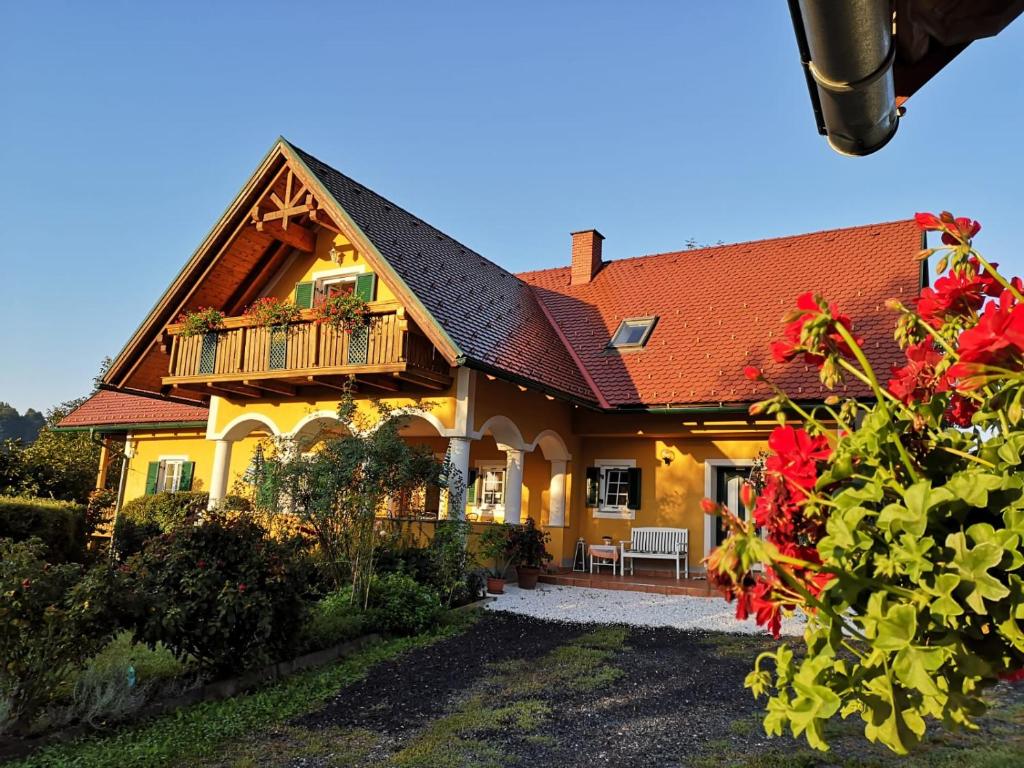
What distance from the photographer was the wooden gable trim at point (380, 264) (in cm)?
1117

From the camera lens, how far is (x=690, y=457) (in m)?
14.6

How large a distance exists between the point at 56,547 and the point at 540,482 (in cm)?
896

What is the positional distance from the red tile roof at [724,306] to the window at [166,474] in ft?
33.3

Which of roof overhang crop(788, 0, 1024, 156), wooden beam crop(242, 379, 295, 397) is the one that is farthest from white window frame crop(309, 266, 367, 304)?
roof overhang crop(788, 0, 1024, 156)

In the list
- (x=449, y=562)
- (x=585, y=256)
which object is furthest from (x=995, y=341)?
(x=585, y=256)

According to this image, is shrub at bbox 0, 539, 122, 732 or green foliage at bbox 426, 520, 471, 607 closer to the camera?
shrub at bbox 0, 539, 122, 732

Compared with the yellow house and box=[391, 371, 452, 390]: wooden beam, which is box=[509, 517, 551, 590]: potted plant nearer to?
the yellow house

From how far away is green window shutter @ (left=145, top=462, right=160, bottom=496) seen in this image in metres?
19.4

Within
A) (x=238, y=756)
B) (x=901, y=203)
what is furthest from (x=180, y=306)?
(x=901, y=203)

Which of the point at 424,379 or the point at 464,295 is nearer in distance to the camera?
the point at 424,379

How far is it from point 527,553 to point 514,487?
4.16 feet

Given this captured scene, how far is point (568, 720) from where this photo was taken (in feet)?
18.4

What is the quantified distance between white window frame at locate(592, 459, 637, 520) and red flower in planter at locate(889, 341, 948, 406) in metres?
13.6

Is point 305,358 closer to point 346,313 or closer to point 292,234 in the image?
point 346,313
